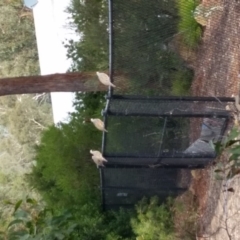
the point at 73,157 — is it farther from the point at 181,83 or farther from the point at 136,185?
the point at 181,83

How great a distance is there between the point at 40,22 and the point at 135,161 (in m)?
4.60

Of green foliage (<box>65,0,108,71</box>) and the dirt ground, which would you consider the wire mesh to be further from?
green foliage (<box>65,0,108,71</box>)

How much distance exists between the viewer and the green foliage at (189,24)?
3480 mm

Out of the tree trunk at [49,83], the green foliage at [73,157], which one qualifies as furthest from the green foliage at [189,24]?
the green foliage at [73,157]

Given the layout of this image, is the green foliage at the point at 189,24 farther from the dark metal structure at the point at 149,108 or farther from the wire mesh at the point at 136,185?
the wire mesh at the point at 136,185

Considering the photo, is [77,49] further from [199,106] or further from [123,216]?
[199,106]

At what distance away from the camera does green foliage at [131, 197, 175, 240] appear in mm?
4246

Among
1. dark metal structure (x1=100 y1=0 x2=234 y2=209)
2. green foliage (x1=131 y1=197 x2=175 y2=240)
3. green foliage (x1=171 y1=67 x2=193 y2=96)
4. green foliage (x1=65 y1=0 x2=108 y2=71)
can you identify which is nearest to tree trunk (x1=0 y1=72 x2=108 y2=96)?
green foliage (x1=65 y1=0 x2=108 y2=71)

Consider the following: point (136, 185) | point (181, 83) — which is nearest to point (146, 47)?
point (181, 83)

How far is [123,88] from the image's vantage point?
10.7 ft

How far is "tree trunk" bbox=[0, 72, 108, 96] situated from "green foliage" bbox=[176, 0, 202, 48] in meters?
0.94

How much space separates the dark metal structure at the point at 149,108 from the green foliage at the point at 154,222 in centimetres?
37

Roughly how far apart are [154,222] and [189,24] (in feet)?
5.32

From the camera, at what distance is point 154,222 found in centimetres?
427
